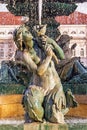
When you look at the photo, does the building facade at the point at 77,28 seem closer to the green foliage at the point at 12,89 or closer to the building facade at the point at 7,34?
the building facade at the point at 7,34

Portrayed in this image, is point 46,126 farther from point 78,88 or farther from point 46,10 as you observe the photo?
point 46,10

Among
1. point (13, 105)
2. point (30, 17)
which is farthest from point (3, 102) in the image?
point (30, 17)

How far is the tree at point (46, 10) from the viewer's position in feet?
38.3

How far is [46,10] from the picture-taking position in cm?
1176

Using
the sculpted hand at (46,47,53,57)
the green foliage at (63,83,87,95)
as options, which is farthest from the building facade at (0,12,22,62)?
the sculpted hand at (46,47,53,57)

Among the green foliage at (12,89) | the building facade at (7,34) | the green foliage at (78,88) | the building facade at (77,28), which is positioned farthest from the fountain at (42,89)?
the building facade at (77,28)

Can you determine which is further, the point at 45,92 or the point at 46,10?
the point at 46,10

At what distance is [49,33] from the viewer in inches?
452

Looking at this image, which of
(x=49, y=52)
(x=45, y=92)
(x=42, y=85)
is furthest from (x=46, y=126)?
(x=49, y=52)

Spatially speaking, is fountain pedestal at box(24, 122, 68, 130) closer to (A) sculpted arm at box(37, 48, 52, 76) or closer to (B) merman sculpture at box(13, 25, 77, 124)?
(B) merman sculpture at box(13, 25, 77, 124)

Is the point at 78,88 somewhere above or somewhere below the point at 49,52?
below

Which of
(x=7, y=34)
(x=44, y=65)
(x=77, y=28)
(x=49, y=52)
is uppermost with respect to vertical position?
(x=49, y=52)

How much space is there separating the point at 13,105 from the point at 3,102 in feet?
0.68

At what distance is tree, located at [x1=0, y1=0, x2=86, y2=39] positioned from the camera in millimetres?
11666
